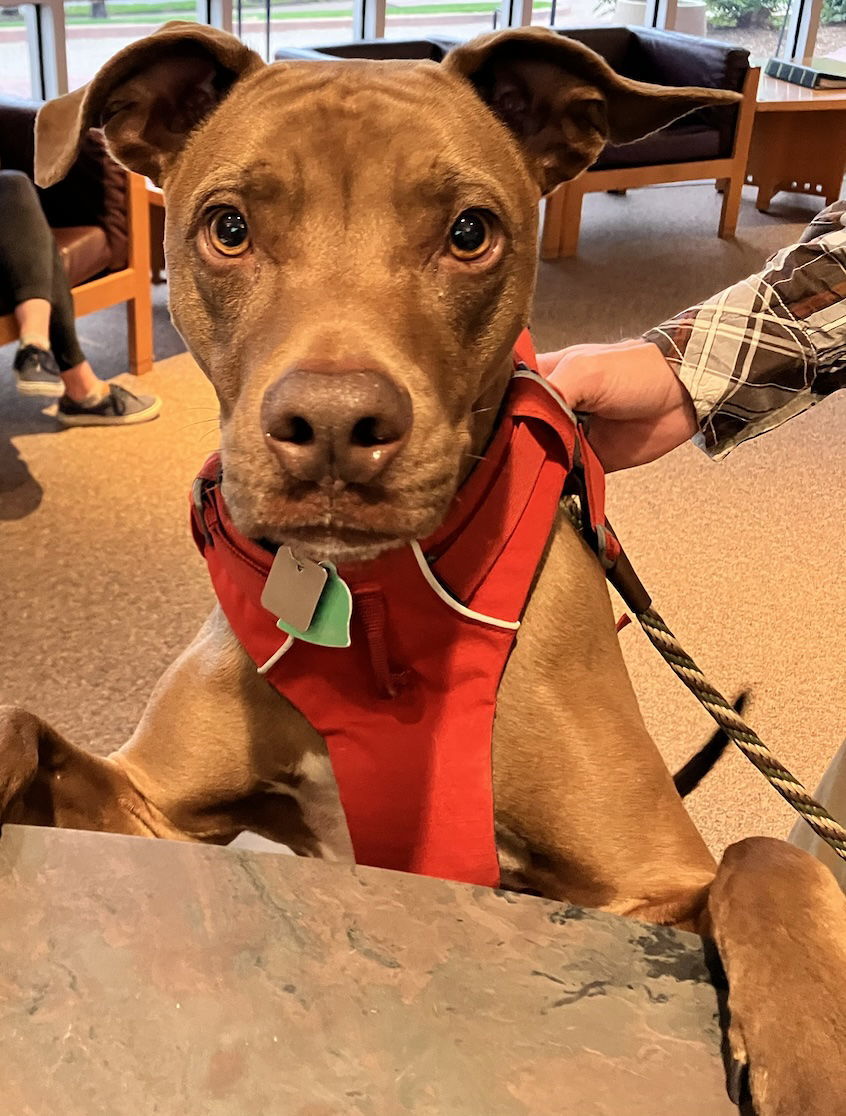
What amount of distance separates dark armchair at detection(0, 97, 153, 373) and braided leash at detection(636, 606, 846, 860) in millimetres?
3250

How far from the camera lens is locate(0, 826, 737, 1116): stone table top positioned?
74 centimetres

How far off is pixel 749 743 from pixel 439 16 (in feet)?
24.5

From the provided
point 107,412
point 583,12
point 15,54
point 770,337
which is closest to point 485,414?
point 770,337

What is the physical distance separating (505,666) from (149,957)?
2.04ft

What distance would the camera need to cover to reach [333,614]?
1226 millimetres

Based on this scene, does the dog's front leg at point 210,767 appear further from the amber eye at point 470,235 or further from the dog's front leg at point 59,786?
the amber eye at point 470,235

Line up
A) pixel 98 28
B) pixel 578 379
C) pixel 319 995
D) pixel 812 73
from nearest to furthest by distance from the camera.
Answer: pixel 319 995 < pixel 578 379 < pixel 98 28 < pixel 812 73

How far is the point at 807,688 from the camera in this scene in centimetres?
291

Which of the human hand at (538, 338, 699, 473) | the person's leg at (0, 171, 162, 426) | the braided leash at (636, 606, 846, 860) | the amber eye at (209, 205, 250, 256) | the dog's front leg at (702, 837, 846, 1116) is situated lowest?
the person's leg at (0, 171, 162, 426)

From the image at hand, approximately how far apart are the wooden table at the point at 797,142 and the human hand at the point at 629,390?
537 centimetres

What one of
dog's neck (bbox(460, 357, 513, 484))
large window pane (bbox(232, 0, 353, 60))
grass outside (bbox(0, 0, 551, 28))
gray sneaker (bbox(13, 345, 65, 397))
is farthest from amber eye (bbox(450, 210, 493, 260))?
large window pane (bbox(232, 0, 353, 60))

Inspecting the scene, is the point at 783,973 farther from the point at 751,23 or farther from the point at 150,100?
the point at 751,23

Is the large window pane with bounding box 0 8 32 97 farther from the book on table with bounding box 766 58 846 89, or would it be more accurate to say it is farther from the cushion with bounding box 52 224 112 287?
the book on table with bounding box 766 58 846 89

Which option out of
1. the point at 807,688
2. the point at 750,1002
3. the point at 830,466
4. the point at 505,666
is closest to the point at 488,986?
the point at 750,1002
